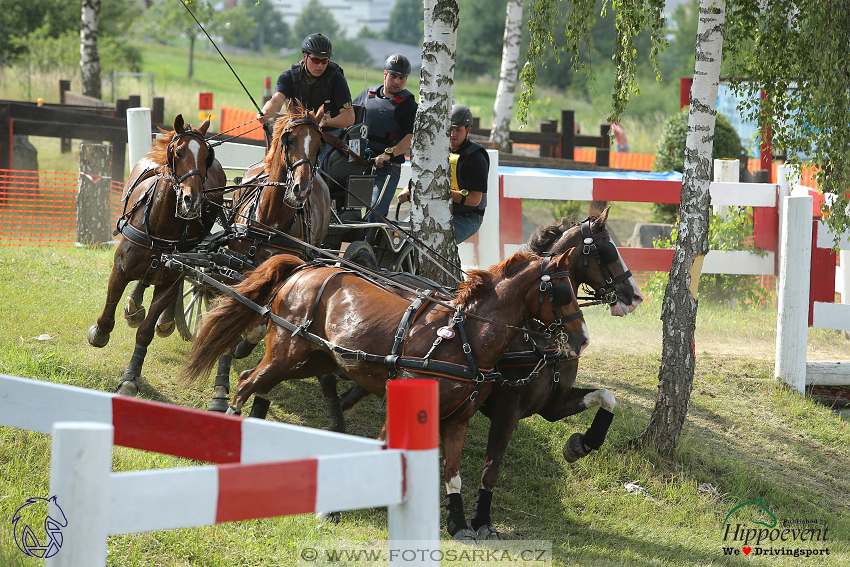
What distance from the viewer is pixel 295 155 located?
602 centimetres

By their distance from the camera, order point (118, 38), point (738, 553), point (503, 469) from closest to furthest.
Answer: point (738, 553), point (503, 469), point (118, 38)

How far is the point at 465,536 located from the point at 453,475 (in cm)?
35

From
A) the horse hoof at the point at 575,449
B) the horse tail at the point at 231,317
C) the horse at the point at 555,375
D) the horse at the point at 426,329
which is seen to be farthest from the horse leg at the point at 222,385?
the horse hoof at the point at 575,449

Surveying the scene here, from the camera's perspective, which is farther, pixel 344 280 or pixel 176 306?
pixel 176 306

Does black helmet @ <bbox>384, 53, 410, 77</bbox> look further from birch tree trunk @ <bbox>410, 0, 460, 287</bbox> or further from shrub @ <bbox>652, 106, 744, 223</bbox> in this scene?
shrub @ <bbox>652, 106, 744, 223</bbox>

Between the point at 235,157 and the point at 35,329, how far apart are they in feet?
8.69

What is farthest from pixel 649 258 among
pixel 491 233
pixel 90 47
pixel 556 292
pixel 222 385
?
pixel 90 47

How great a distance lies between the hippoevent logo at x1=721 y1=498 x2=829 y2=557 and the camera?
501 cm

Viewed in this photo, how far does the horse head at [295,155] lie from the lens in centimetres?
583

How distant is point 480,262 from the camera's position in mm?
8750

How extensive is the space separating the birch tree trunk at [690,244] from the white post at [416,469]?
4.32 metres

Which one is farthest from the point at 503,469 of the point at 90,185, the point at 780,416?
the point at 90,185

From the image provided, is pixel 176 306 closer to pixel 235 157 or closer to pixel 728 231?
pixel 235 157

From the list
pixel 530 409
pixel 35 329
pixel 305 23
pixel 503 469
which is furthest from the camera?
pixel 305 23
